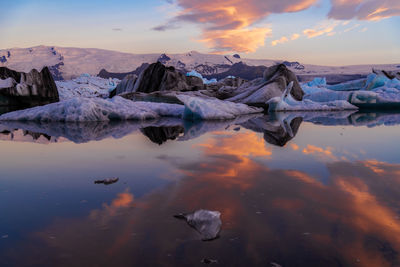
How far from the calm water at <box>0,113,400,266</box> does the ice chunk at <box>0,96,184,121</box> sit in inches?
158

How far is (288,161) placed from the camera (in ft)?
10.00

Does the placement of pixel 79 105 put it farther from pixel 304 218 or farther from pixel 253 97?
pixel 253 97

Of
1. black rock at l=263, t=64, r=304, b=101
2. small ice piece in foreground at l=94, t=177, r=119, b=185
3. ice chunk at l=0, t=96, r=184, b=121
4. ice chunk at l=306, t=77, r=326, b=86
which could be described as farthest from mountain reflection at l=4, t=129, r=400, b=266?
ice chunk at l=306, t=77, r=326, b=86

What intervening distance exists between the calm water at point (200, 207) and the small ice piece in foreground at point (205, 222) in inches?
1.3

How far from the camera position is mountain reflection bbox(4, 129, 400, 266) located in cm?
125

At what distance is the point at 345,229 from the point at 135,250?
97 centimetres

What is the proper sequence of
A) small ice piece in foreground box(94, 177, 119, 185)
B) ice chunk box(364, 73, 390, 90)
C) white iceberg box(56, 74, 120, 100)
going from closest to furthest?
small ice piece in foreground box(94, 177, 119, 185)
ice chunk box(364, 73, 390, 90)
white iceberg box(56, 74, 120, 100)

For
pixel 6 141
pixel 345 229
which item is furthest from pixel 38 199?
pixel 6 141

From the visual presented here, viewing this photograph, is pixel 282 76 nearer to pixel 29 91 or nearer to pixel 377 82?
pixel 377 82

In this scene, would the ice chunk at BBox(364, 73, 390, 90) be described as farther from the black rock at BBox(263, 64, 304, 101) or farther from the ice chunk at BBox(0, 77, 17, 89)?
the ice chunk at BBox(0, 77, 17, 89)

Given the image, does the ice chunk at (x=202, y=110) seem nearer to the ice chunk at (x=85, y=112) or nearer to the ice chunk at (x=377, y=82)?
the ice chunk at (x=85, y=112)

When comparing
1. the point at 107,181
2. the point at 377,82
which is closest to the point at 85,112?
the point at 107,181

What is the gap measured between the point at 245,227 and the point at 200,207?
0.36 m

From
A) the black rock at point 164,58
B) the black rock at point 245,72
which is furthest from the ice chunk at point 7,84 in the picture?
the black rock at point 164,58
